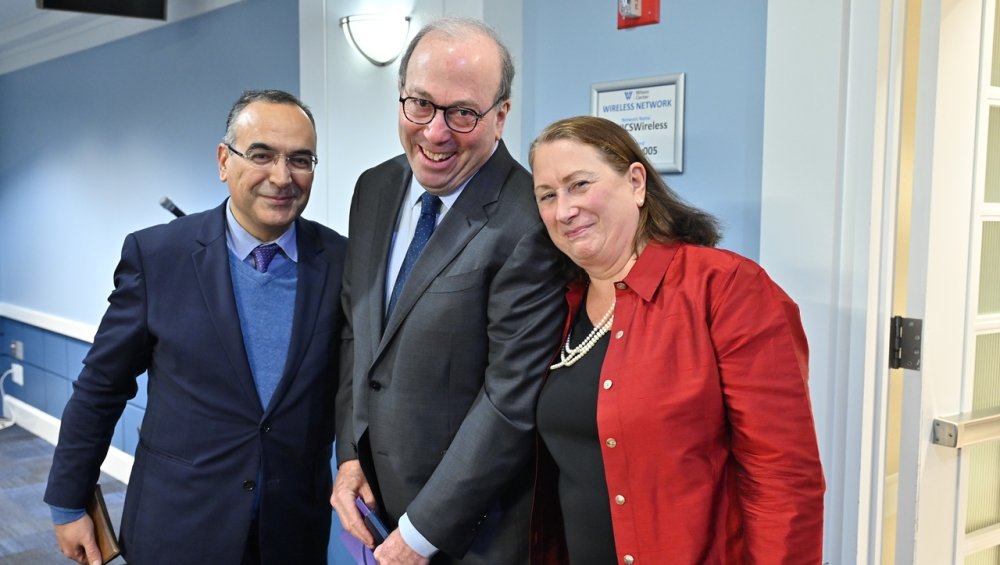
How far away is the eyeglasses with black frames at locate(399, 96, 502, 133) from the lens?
147 centimetres

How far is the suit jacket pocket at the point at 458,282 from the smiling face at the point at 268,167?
0.43 meters

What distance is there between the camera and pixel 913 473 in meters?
1.85

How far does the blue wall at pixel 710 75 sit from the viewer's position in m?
1.88

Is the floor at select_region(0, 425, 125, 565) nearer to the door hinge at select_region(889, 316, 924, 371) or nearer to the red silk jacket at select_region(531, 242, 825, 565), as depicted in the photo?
the red silk jacket at select_region(531, 242, 825, 565)

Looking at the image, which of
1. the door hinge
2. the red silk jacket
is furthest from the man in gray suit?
the door hinge

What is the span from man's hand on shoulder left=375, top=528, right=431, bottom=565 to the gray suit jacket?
55 mm

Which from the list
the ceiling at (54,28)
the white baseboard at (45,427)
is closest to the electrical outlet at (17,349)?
the white baseboard at (45,427)

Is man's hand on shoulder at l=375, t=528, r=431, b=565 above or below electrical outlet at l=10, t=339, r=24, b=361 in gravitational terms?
above

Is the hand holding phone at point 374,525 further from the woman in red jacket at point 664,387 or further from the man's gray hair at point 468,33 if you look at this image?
the man's gray hair at point 468,33

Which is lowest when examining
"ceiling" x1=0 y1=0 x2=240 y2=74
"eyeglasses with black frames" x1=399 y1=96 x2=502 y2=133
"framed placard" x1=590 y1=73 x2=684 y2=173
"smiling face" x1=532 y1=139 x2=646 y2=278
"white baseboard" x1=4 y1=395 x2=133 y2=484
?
"white baseboard" x1=4 y1=395 x2=133 y2=484

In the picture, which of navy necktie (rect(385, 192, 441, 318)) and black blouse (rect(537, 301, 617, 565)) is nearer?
black blouse (rect(537, 301, 617, 565))

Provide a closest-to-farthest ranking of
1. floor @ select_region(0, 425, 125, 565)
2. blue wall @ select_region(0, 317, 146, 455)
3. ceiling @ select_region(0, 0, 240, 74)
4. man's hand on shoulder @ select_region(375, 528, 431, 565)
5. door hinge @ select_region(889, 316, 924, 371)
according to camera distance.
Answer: man's hand on shoulder @ select_region(375, 528, 431, 565) → door hinge @ select_region(889, 316, 924, 371) → floor @ select_region(0, 425, 125, 565) → ceiling @ select_region(0, 0, 240, 74) → blue wall @ select_region(0, 317, 146, 455)

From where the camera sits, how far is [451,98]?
146 centimetres

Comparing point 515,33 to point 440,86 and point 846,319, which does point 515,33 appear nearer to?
point 440,86
